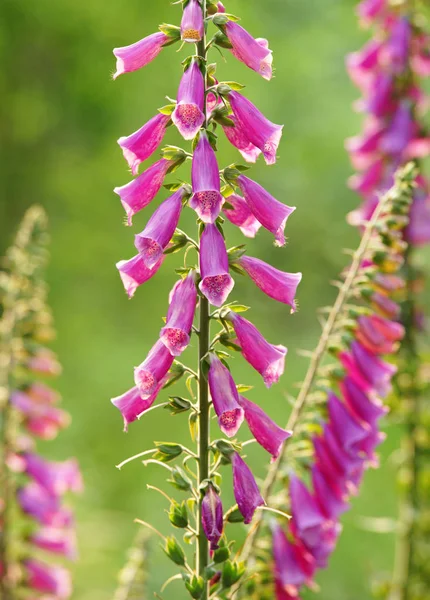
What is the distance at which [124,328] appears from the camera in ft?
27.8

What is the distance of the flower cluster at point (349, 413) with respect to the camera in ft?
5.53

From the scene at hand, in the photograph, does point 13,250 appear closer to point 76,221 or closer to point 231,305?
point 231,305

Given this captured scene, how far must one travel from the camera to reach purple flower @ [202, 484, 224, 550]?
1.10m

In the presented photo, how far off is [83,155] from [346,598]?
6.08 meters

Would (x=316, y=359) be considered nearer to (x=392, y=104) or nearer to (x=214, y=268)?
(x=214, y=268)

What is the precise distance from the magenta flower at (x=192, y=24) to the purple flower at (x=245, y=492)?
0.61m

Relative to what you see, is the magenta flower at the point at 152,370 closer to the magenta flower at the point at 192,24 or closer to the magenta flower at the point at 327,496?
the magenta flower at the point at 192,24

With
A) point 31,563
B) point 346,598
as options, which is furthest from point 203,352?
point 346,598

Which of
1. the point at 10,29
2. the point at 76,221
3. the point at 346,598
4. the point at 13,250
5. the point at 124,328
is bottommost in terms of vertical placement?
the point at 346,598

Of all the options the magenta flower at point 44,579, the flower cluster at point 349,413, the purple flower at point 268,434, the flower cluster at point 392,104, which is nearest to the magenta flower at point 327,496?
the flower cluster at point 349,413

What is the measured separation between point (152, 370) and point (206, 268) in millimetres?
182

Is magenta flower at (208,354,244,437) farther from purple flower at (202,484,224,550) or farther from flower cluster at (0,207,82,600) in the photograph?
flower cluster at (0,207,82,600)

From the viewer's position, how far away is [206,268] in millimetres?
1104

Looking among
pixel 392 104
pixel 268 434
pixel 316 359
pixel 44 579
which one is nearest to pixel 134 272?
pixel 268 434
